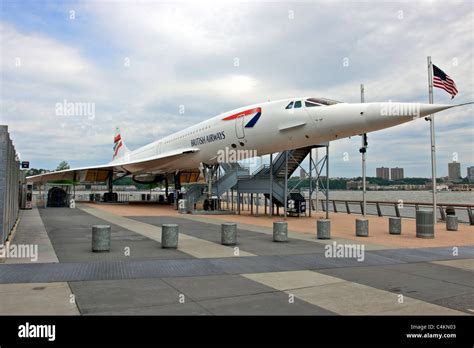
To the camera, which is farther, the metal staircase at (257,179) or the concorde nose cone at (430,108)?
the metal staircase at (257,179)

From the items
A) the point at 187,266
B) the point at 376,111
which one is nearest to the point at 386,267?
the point at 187,266

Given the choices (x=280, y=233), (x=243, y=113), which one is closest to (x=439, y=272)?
(x=280, y=233)

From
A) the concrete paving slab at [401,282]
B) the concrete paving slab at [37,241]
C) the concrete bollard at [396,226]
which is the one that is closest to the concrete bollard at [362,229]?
the concrete bollard at [396,226]

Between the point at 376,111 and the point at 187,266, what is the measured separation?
31.0ft

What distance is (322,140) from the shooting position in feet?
56.1

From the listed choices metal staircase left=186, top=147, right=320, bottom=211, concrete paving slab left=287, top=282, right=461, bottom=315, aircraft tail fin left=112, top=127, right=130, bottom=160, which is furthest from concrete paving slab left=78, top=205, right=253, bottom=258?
aircraft tail fin left=112, top=127, right=130, bottom=160

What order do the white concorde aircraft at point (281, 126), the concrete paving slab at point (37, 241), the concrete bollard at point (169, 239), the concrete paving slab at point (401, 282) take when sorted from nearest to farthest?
the concrete paving slab at point (401, 282)
the concrete paving slab at point (37, 241)
the concrete bollard at point (169, 239)
the white concorde aircraft at point (281, 126)

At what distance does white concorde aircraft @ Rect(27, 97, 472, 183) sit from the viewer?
1424 cm

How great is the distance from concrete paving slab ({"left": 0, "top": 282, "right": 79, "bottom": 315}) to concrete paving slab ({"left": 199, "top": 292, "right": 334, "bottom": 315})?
5.86ft

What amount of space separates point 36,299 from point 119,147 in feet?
147

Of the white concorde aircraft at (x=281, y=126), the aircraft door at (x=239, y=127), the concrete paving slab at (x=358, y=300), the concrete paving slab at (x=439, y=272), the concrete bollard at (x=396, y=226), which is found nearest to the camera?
the concrete paving slab at (x=358, y=300)

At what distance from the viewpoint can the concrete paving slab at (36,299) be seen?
5.06m

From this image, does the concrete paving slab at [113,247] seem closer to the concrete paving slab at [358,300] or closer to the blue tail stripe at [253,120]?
the concrete paving slab at [358,300]
